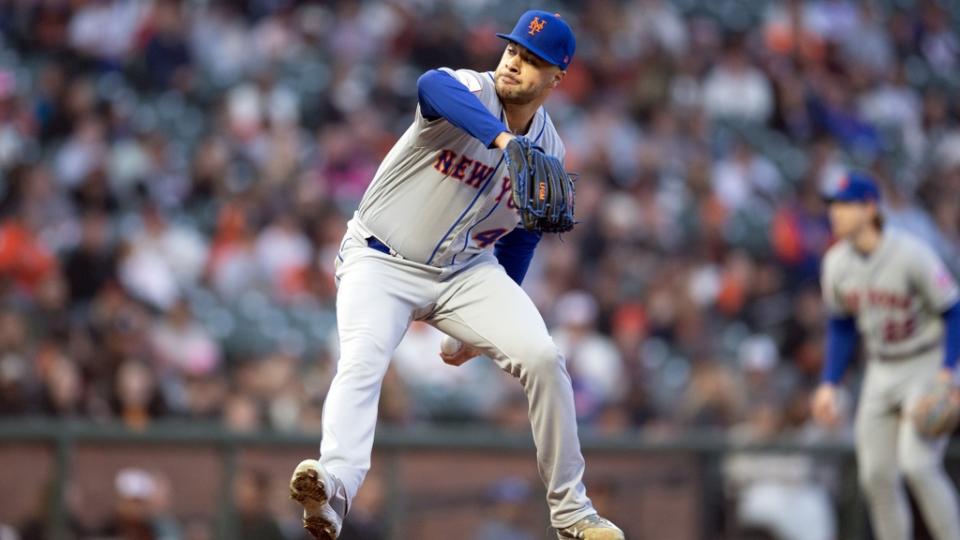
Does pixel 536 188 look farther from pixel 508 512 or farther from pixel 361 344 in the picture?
pixel 508 512

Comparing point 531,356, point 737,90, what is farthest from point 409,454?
point 737,90

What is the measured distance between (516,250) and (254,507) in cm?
419

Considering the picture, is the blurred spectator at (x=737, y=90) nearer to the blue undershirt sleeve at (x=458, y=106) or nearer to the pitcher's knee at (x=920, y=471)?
the pitcher's knee at (x=920, y=471)

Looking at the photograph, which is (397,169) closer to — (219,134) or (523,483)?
(523,483)

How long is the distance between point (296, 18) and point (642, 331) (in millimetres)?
4385

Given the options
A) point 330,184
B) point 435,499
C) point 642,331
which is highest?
point 330,184

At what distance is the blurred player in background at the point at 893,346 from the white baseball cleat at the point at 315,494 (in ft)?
11.4

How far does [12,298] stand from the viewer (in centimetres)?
955

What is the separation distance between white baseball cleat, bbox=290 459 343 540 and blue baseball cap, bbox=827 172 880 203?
349 cm

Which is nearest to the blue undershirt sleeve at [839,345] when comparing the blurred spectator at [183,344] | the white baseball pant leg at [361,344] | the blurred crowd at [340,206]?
the blurred crowd at [340,206]

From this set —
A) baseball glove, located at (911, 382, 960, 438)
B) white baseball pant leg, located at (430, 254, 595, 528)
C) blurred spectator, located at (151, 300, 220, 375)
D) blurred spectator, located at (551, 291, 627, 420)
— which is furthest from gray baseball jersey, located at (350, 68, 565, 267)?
blurred spectator, located at (551, 291, 627, 420)

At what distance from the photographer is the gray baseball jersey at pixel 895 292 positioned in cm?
726

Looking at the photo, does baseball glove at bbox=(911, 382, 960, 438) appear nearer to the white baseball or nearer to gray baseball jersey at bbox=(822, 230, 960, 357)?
gray baseball jersey at bbox=(822, 230, 960, 357)

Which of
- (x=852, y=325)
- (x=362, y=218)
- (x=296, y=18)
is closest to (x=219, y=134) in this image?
(x=296, y=18)
